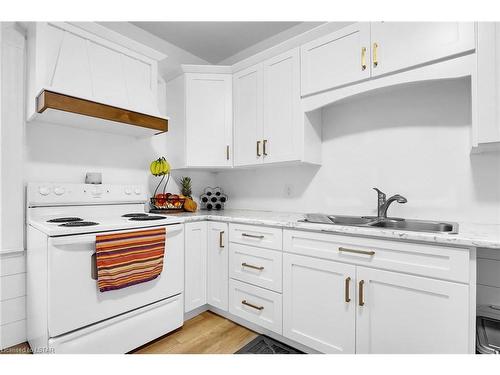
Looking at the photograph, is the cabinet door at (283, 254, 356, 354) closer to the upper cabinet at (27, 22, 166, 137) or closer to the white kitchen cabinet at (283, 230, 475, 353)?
the white kitchen cabinet at (283, 230, 475, 353)

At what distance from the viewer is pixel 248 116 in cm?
246

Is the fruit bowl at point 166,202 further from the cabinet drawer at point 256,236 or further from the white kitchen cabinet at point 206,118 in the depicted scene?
the cabinet drawer at point 256,236

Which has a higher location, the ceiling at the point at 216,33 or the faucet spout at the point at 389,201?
the ceiling at the point at 216,33

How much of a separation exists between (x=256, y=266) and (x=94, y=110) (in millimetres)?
1529

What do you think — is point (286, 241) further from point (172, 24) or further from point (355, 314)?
point (172, 24)

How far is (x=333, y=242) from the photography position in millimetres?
1561

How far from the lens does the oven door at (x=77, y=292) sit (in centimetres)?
139

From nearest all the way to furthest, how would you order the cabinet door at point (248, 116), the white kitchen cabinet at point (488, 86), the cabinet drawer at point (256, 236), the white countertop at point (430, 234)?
the white countertop at point (430, 234) < the white kitchen cabinet at point (488, 86) < the cabinet drawer at point (256, 236) < the cabinet door at point (248, 116)

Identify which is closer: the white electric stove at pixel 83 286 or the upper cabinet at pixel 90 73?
the white electric stove at pixel 83 286

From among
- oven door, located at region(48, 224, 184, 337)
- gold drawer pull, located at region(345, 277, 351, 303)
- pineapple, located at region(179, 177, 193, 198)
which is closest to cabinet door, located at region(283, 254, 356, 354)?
gold drawer pull, located at region(345, 277, 351, 303)

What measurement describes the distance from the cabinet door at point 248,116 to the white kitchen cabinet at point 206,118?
Answer: 3.1 inches

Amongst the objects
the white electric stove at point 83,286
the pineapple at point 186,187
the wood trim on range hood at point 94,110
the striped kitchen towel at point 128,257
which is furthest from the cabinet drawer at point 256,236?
the wood trim on range hood at point 94,110

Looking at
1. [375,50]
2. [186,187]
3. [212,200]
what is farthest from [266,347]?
[375,50]
